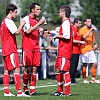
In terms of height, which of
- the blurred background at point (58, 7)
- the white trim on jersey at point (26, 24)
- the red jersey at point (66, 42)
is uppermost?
the blurred background at point (58, 7)

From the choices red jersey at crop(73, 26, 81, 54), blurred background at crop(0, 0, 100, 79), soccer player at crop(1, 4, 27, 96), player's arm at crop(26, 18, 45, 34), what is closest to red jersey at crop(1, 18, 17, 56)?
soccer player at crop(1, 4, 27, 96)

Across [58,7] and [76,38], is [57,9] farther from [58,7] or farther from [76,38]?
[76,38]

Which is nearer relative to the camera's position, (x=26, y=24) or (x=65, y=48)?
(x=65, y=48)

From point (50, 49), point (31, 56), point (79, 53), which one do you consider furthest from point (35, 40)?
point (50, 49)

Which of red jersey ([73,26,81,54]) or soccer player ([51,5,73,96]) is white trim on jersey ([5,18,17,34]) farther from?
red jersey ([73,26,81,54])

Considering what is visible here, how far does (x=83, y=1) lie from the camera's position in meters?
71.3

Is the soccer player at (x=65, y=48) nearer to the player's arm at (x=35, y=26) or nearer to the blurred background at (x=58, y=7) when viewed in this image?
the player's arm at (x=35, y=26)

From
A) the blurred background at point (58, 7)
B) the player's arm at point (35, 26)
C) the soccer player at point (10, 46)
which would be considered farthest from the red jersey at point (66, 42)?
the blurred background at point (58, 7)

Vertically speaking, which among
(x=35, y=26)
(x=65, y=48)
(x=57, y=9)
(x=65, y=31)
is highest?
(x=57, y=9)

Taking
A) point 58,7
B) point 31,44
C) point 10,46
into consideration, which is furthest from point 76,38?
point 58,7

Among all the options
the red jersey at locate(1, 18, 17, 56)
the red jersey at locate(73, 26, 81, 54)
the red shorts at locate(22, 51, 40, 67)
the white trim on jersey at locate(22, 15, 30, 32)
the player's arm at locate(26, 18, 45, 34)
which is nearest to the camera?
the red jersey at locate(1, 18, 17, 56)

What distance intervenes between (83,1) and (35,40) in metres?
60.0

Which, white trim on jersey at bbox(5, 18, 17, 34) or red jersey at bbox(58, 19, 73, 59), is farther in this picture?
red jersey at bbox(58, 19, 73, 59)

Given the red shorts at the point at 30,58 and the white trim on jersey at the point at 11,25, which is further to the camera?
the red shorts at the point at 30,58
